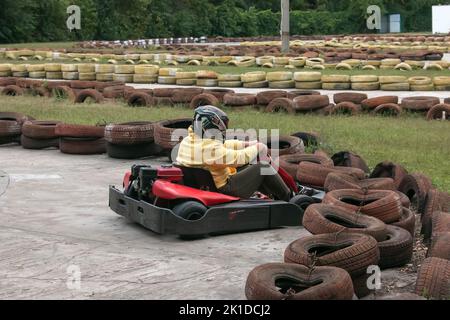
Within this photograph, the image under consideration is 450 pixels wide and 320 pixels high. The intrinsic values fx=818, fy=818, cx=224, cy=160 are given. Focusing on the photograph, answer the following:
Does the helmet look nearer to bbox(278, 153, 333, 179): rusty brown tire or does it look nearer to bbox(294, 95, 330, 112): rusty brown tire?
bbox(278, 153, 333, 179): rusty brown tire

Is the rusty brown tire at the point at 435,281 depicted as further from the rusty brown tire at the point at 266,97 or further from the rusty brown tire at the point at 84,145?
the rusty brown tire at the point at 266,97

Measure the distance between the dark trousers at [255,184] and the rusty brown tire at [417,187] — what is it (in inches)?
38.3

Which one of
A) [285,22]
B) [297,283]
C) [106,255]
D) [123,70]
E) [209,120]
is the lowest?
[106,255]

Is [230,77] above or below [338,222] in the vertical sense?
above

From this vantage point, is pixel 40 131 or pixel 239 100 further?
pixel 239 100

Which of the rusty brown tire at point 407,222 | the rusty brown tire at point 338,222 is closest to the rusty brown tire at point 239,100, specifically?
the rusty brown tire at point 407,222

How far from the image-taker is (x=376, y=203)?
512 centimetres

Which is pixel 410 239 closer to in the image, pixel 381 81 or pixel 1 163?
pixel 1 163

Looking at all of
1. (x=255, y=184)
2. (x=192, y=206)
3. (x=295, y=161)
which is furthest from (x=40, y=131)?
(x=192, y=206)

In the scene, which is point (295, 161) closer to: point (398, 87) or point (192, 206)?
point (192, 206)

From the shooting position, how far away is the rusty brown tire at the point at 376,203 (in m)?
5.09

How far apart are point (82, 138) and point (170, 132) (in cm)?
139

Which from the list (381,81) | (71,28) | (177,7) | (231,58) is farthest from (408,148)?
(177,7)
